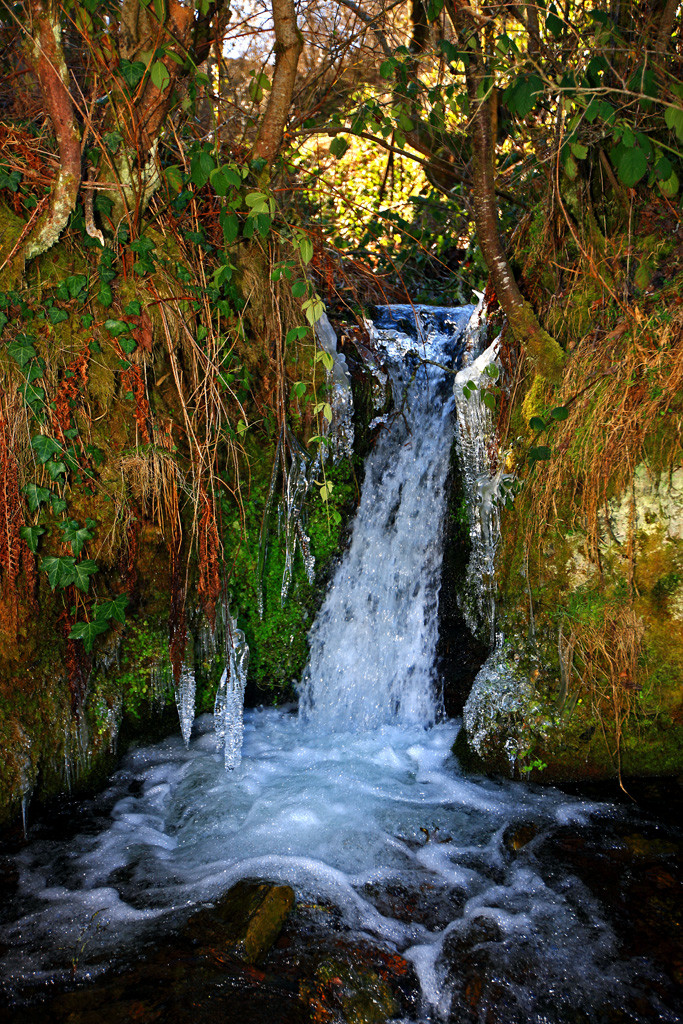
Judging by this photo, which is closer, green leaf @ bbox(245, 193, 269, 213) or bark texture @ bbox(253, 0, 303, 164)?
green leaf @ bbox(245, 193, 269, 213)

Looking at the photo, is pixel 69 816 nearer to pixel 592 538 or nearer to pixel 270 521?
pixel 270 521

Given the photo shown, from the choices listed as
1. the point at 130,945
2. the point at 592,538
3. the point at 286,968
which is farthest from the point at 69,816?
the point at 592,538

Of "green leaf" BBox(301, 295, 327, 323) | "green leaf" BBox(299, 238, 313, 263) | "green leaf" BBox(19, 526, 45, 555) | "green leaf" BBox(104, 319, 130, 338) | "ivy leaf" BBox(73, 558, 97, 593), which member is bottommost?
"ivy leaf" BBox(73, 558, 97, 593)

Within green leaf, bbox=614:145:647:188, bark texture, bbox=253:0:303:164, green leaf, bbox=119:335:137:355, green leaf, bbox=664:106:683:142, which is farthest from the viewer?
green leaf, bbox=119:335:137:355

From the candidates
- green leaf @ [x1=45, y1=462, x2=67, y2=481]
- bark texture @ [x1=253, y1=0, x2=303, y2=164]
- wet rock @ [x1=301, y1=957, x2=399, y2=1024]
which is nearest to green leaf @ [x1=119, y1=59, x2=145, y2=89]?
bark texture @ [x1=253, y1=0, x2=303, y2=164]

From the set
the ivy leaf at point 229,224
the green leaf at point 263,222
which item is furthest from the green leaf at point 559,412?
the ivy leaf at point 229,224

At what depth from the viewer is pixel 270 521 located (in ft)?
14.2

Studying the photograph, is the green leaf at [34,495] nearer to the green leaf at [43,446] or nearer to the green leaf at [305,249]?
the green leaf at [43,446]

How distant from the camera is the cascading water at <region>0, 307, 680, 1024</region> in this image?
2480 mm

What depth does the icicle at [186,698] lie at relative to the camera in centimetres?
394

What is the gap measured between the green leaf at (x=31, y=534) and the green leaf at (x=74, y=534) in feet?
0.39

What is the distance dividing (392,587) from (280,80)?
331 cm

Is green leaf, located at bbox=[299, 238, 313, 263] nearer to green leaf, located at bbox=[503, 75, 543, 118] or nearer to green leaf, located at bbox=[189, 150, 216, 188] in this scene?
green leaf, located at bbox=[189, 150, 216, 188]

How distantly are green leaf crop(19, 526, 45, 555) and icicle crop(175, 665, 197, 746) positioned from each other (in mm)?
1206
